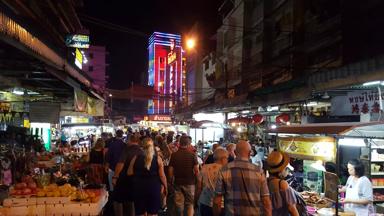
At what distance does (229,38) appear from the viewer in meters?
36.1

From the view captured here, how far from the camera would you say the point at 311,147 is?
8562mm

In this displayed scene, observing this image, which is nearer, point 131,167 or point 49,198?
point 49,198

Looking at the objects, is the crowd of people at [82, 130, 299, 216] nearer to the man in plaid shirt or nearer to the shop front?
the man in plaid shirt

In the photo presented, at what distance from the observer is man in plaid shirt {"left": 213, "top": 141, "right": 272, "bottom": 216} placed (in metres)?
5.20

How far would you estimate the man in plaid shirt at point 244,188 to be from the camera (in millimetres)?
5199

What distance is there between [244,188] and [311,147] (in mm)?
3886

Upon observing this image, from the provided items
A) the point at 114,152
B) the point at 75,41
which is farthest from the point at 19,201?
the point at 75,41

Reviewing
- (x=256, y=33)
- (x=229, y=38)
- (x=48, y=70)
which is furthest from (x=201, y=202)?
(x=229, y=38)

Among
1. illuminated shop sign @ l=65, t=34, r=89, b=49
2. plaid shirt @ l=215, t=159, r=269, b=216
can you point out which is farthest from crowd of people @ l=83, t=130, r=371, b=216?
illuminated shop sign @ l=65, t=34, r=89, b=49

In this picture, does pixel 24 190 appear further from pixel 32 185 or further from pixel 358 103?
pixel 358 103

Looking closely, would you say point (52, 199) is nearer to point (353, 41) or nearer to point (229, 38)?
point (353, 41)

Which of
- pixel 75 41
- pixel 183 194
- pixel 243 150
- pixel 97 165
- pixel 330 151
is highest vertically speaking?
pixel 75 41

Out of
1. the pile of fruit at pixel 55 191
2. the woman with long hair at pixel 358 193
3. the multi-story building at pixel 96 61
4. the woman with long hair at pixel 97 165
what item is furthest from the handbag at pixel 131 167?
the multi-story building at pixel 96 61

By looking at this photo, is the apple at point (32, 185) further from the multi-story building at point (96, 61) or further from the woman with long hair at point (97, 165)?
the multi-story building at point (96, 61)
